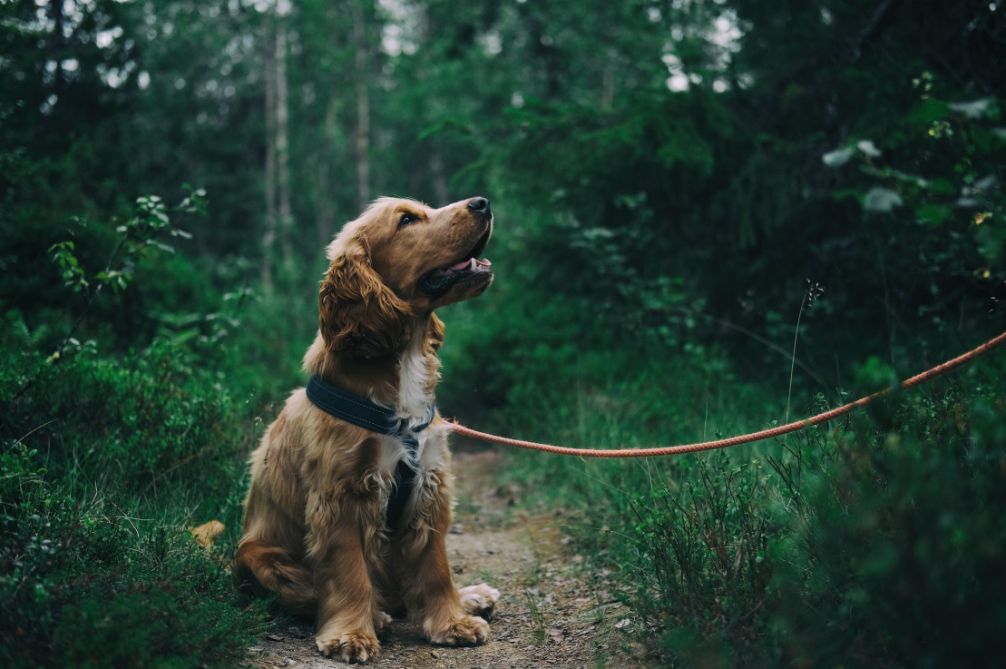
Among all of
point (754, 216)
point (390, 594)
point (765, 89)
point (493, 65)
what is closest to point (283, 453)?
point (390, 594)

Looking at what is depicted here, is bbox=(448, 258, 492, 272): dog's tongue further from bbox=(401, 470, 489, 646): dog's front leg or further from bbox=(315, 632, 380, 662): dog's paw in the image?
bbox=(315, 632, 380, 662): dog's paw

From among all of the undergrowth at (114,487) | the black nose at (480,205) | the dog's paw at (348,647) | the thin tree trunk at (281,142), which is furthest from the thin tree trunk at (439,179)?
the dog's paw at (348,647)

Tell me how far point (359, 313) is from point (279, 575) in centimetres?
120

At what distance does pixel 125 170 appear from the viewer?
9.49m

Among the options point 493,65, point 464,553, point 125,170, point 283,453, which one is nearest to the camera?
point 283,453

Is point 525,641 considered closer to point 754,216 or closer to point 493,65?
point 754,216

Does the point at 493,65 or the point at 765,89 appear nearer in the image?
the point at 765,89

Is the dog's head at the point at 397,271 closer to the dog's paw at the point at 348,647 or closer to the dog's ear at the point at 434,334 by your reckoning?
the dog's ear at the point at 434,334

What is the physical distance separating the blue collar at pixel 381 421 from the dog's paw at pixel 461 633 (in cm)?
51

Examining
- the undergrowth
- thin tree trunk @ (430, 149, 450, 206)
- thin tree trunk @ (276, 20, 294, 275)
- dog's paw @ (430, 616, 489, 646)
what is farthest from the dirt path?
thin tree trunk @ (430, 149, 450, 206)

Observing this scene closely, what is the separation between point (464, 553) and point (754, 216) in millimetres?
3669

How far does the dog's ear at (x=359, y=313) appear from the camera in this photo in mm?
3287

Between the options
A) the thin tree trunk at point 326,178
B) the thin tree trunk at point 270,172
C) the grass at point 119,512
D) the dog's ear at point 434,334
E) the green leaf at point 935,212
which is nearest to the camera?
the green leaf at point 935,212

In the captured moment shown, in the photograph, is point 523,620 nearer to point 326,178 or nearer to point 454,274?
point 454,274
